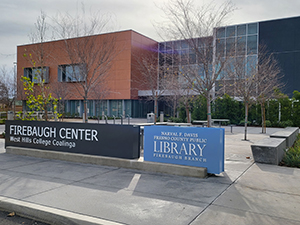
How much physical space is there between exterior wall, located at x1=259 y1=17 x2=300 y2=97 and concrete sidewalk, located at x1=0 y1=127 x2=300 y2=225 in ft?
88.2

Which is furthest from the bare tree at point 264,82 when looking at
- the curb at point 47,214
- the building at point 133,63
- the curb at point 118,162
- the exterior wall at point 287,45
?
the curb at point 47,214

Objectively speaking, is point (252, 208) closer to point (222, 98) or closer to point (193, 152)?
point (193, 152)

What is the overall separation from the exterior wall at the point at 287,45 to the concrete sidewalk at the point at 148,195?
26.9m

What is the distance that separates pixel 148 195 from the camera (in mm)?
5461

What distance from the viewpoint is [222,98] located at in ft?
86.5

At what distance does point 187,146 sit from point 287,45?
2972 cm

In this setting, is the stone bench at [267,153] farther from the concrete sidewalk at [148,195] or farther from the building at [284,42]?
the building at [284,42]

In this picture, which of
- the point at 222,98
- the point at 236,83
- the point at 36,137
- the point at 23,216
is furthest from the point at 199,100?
the point at 23,216

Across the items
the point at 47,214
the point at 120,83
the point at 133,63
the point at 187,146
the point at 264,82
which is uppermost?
the point at 133,63

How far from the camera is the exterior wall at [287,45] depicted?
3127 cm

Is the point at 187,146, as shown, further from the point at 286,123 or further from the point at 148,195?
the point at 286,123

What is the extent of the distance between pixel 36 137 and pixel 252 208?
298 inches

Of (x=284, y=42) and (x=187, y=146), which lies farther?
(x=284, y=42)

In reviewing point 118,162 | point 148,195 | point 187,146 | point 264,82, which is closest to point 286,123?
point 264,82
